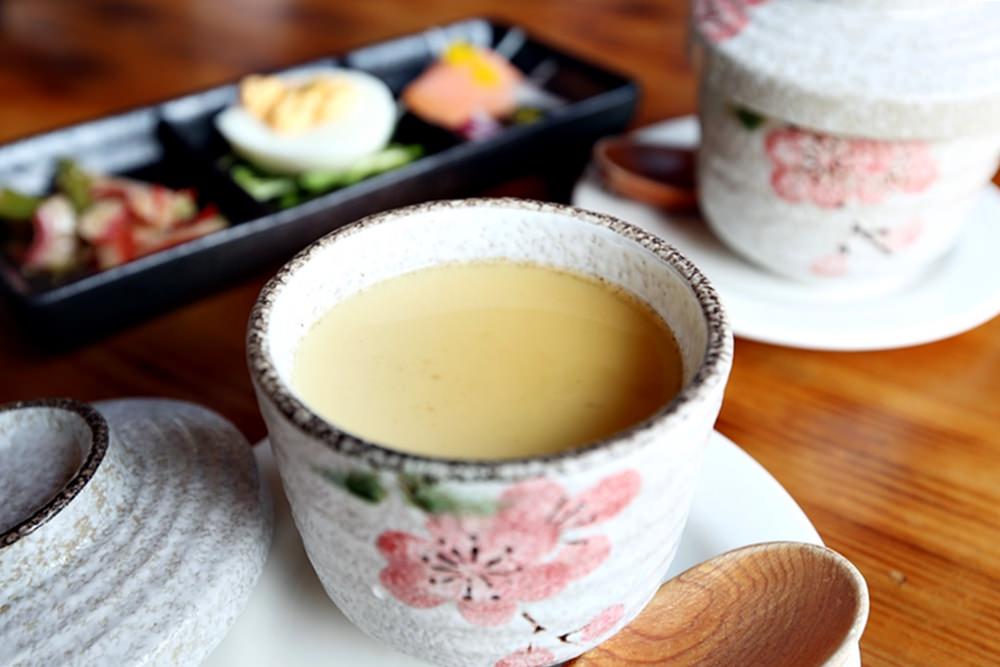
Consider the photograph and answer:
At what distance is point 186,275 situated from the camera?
3.14 feet

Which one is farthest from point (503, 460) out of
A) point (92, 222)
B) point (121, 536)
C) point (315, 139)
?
point (315, 139)

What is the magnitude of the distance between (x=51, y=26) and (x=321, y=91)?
69cm

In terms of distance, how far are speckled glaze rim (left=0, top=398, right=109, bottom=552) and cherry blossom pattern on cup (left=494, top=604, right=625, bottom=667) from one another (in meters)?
0.26

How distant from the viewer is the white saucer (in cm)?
84

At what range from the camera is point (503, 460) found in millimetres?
446

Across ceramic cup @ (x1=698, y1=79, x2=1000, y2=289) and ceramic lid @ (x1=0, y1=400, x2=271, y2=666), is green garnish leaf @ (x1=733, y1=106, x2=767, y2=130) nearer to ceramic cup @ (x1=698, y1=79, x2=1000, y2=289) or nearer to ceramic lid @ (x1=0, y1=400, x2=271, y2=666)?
ceramic cup @ (x1=698, y1=79, x2=1000, y2=289)

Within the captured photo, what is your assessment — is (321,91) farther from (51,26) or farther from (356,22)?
(51,26)

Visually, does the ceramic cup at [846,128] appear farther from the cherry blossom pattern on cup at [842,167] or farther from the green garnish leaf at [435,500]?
the green garnish leaf at [435,500]

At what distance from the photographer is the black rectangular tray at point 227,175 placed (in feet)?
3.02

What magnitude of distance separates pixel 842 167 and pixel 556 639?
0.52 m

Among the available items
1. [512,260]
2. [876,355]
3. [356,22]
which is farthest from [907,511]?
[356,22]

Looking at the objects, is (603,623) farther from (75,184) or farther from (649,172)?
(75,184)

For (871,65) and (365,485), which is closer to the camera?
(365,485)

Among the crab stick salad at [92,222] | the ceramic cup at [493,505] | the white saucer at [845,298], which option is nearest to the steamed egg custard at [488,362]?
the ceramic cup at [493,505]
